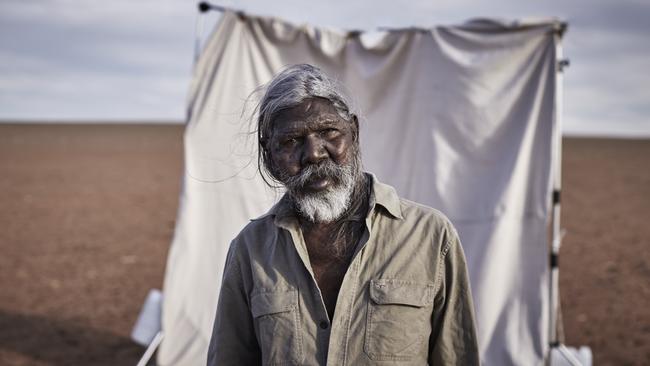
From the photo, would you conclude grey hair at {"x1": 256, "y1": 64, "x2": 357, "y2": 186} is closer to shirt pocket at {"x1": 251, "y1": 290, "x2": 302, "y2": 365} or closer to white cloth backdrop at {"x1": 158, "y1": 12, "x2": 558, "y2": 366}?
shirt pocket at {"x1": 251, "y1": 290, "x2": 302, "y2": 365}

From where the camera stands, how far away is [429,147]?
4.13 meters

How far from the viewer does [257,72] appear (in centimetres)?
430

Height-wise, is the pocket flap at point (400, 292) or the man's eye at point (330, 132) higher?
the man's eye at point (330, 132)

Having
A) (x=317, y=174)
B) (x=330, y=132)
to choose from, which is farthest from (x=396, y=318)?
(x=330, y=132)

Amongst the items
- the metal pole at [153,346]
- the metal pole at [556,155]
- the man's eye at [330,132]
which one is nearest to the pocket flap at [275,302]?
the man's eye at [330,132]

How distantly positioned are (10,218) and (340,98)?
12080 millimetres

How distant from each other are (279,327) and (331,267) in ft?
0.83

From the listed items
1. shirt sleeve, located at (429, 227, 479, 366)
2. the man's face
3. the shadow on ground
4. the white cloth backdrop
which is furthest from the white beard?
the shadow on ground

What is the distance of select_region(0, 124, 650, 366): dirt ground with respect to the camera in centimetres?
558

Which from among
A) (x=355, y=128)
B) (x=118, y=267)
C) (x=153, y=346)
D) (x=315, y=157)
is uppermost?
(x=355, y=128)

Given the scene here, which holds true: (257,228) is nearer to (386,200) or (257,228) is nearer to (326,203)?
(326,203)

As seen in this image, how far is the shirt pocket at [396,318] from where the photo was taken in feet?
6.05

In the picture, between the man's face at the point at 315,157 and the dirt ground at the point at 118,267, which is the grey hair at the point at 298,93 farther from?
the dirt ground at the point at 118,267

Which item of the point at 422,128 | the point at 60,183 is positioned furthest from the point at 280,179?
the point at 60,183
